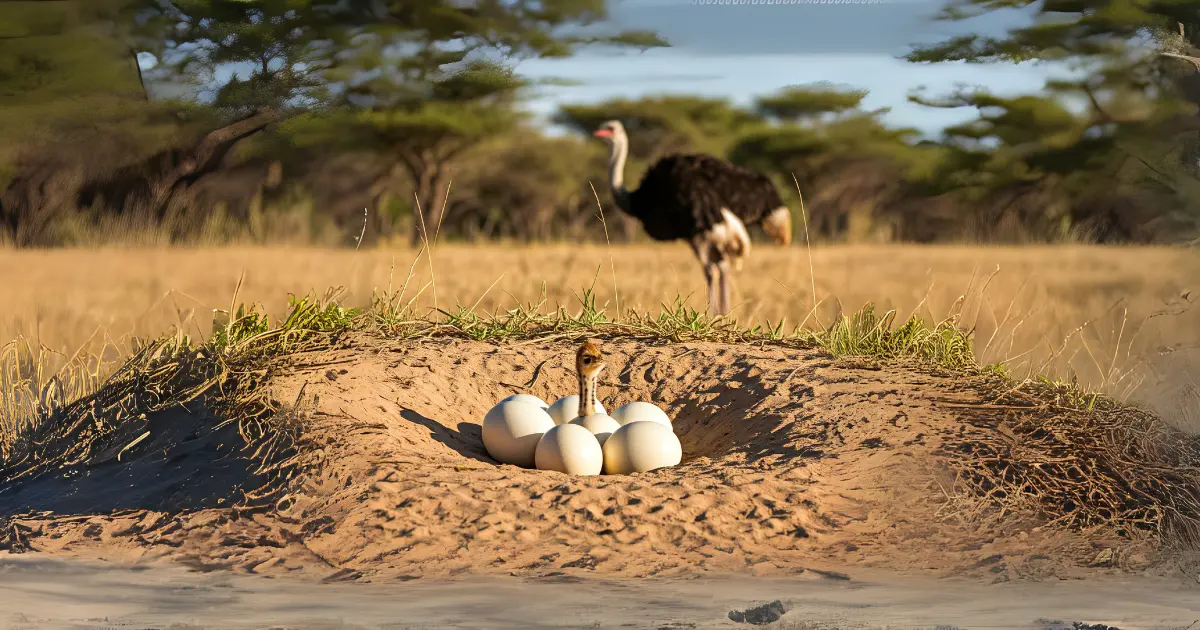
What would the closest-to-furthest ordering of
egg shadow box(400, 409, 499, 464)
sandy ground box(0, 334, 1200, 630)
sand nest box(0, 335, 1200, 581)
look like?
sandy ground box(0, 334, 1200, 630) < sand nest box(0, 335, 1200, 581) < egg shadow box(400, 409, 499, 464)

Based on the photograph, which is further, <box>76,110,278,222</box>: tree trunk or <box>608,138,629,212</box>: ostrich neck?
<box>76,110,278,222</box>: tree trunk

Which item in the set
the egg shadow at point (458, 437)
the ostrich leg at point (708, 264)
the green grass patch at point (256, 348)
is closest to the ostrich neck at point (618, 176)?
the ostrich leg at point (708, 264)

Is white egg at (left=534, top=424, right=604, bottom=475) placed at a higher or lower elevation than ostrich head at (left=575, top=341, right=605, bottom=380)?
lower

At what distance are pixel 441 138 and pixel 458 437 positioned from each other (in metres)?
28.1

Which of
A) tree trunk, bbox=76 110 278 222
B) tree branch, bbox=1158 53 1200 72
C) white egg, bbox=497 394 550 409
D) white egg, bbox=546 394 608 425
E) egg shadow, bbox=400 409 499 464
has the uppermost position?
tree branch, bbox=1158 53 1200 72

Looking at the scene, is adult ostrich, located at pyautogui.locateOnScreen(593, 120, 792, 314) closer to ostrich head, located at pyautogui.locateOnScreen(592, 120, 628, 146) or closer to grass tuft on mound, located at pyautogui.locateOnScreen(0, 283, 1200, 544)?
ostrich head, located at pyautogui.locateOnScreen(592, 120, 628, 146)

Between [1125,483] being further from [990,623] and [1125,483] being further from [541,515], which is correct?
[541,515]

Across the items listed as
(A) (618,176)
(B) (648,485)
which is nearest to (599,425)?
(B) (648,485)

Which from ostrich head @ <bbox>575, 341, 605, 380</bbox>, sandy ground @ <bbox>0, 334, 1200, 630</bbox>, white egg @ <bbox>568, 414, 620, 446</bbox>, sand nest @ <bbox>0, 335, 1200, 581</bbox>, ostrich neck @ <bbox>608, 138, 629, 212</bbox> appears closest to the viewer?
sandy ground @ <bbox>0, 334, 1200, 630</bbox>

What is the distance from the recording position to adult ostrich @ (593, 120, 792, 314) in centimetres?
1246

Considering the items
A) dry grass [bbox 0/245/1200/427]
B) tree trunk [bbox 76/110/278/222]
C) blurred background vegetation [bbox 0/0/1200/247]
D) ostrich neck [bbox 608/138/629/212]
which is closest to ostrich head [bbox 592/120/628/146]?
ostrich neck [bbox 608/138/629/212]

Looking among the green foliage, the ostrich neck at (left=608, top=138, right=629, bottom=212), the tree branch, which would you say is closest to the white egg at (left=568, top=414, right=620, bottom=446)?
the tree branch

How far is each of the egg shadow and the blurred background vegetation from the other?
1552 centimetres

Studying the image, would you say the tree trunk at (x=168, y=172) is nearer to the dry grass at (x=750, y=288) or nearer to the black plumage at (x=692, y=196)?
the dry grass at (x=750, y=288)
